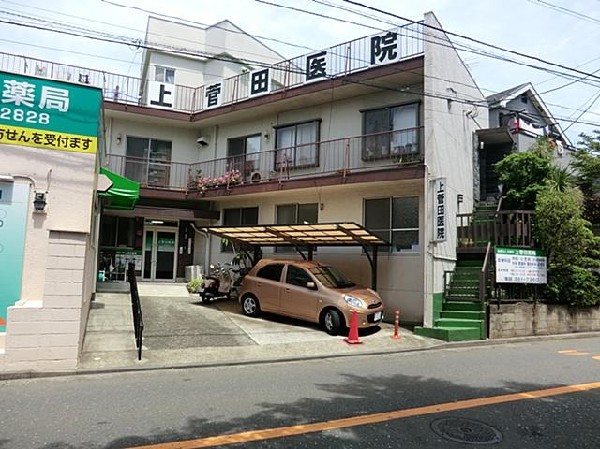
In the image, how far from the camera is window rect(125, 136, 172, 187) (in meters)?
18.1

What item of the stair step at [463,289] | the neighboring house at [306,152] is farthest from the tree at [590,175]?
the stair step at [463,289]

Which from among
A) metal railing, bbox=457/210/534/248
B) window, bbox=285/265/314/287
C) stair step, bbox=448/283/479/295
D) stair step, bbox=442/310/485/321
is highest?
metal railing, bbox=457/210/534/248

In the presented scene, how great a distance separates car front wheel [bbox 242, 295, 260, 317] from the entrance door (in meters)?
6.86

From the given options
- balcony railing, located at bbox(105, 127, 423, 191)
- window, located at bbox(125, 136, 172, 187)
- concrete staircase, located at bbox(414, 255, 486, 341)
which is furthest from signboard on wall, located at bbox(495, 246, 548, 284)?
window, located at bbox(125, 136, 172, 187)

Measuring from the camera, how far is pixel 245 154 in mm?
17359

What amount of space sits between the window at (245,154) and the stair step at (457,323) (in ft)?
28.5

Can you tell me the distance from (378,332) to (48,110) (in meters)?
8.69

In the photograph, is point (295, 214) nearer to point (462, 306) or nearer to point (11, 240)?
point (462, 306)

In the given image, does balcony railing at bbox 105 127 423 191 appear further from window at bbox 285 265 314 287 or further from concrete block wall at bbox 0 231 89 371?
concrete block wall at bbox 0 231 89 371

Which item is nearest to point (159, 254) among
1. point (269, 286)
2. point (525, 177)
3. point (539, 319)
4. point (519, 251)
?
point (269, 286)

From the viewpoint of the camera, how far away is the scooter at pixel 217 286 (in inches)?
555

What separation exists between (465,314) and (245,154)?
31.4 ft

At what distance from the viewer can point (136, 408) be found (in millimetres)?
5527

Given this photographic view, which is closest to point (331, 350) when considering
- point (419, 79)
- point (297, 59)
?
point (419, 79)
